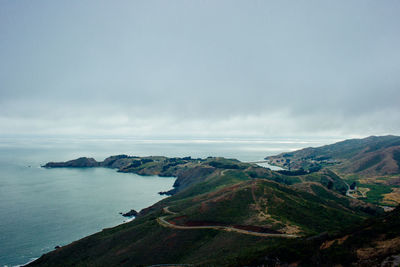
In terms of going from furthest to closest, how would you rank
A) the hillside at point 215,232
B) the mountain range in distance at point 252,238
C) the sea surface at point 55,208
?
the sea surface at point 55,208 → the hillside at point 215,232 → the mountain range in distance at point 252,238

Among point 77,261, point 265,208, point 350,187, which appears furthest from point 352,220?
point 350,187

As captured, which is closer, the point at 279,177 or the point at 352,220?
the point at 352,220

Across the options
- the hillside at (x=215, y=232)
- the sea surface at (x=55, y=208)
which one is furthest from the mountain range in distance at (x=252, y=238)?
the sea surface at (x=55, y=208)

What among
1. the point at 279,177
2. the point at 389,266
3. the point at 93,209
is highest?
the point at 389,266

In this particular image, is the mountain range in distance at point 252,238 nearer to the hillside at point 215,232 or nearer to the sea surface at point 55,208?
the hillside at point 215,232

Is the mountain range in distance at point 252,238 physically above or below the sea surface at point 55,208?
above

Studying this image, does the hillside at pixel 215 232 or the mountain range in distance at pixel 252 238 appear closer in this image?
the mountain range in distance at pixel 252 238

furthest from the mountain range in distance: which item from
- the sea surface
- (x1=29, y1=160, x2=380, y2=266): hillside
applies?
the sea surface

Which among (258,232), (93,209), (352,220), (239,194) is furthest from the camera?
(93,209)

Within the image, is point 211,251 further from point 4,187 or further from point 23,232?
point 4,187

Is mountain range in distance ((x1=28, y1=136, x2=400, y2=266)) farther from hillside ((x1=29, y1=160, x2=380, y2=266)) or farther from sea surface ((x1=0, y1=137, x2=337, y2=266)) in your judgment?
sea surface ((x1=0, y1=137, x2=337, y2=266))

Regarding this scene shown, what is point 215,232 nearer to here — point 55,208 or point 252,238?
point 252,238
